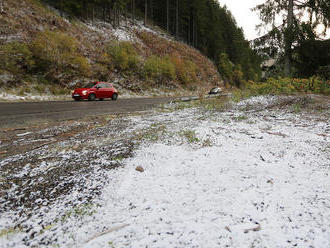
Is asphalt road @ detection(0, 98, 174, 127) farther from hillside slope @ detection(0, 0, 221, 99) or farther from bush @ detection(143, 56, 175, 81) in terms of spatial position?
bush @ detection(143, 56, 175, 81)

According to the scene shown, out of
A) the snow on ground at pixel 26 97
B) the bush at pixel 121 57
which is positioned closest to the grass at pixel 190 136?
the snow on ground at pixel 26 97

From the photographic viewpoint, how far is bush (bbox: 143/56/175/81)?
24234mm

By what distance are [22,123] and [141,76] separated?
19.0 meters

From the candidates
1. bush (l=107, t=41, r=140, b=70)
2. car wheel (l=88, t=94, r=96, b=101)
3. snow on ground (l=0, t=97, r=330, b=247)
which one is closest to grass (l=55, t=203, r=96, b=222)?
snow on ground (l=0, t=97, r=330, b=247)

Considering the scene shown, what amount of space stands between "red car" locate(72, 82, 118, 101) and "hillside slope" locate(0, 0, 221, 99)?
3.06 meters

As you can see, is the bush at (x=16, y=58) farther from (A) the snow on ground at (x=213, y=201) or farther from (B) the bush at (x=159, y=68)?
(A) the snow on ground at (x=213, y=201)

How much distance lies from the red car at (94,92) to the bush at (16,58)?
185 inches

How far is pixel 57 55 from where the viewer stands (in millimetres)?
15586

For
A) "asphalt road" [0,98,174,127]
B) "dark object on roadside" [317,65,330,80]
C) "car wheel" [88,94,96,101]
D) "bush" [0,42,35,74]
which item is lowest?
"asphalt road" [0,98,174,127]

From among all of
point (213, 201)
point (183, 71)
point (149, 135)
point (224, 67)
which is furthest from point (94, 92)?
point (224, 67)

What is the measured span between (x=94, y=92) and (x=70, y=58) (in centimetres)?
514

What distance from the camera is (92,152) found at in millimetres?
2584

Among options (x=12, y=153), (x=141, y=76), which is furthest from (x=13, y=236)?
(x=141, y=76)

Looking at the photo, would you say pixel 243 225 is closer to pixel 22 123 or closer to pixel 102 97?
pixel 22 123
